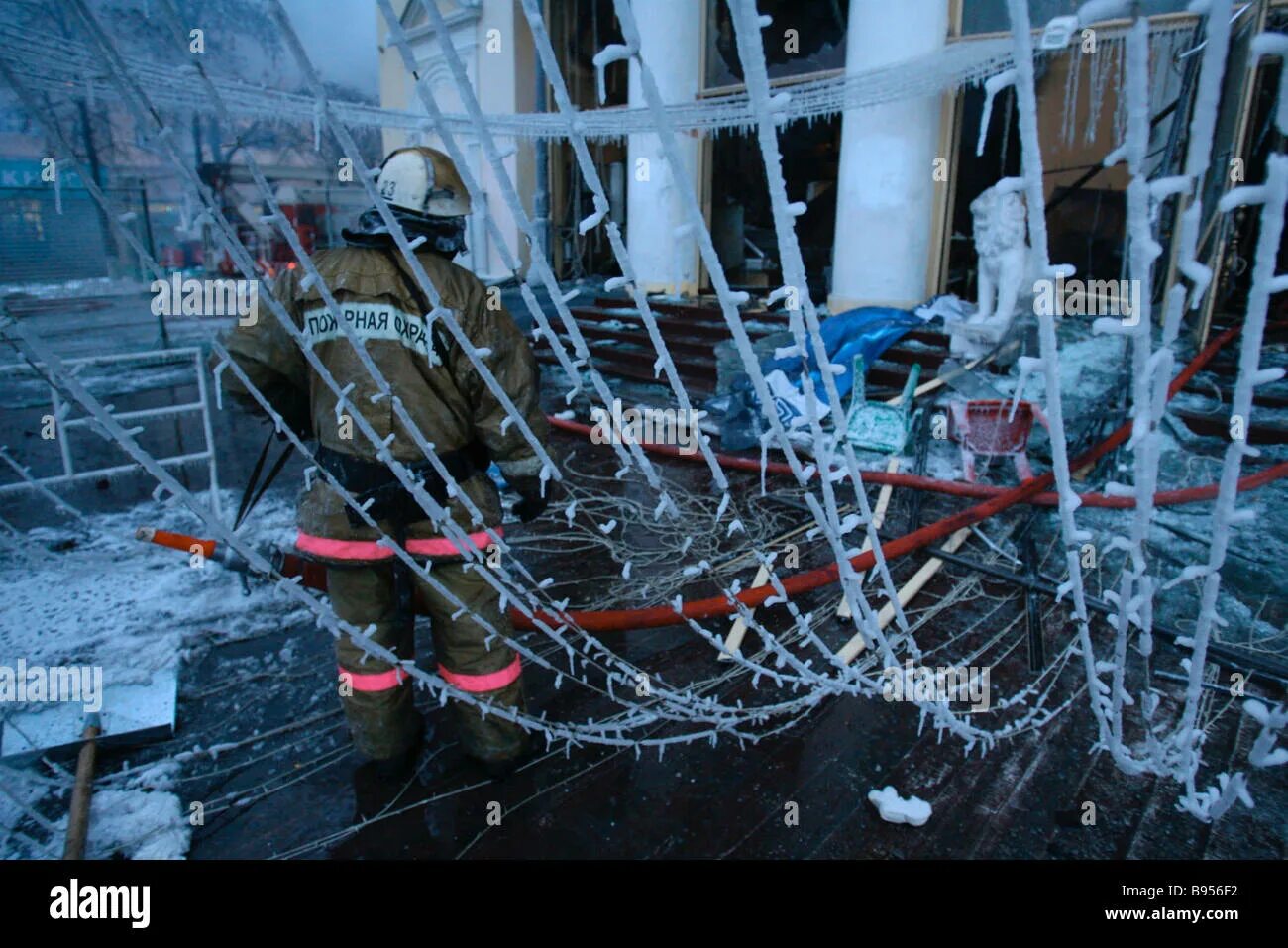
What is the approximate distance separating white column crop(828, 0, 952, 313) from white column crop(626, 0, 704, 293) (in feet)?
7.18

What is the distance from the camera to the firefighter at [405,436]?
232 centimetres

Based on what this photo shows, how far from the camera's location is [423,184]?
7.70ft

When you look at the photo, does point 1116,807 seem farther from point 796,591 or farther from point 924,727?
point 796,591

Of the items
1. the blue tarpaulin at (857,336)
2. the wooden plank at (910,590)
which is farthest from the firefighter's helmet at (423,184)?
the blue tarpaulin at (857,336)

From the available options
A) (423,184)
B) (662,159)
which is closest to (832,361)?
(662,159)

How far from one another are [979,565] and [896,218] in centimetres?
576

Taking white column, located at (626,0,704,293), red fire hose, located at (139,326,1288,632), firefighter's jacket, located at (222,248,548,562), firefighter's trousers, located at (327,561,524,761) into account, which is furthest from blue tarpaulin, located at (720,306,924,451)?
firefighter's trousers, located at (327,561,524,761)

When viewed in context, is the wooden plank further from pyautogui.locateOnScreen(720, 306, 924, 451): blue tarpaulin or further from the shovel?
the shovel

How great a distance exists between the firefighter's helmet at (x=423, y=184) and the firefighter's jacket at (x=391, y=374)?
0.16 metres

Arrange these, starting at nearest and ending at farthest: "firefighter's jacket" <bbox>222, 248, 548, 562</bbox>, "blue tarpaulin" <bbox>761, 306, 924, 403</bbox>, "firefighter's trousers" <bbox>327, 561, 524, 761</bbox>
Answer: "firefighter's jacket" <bbox>222, 248, 548, 562</bbox>, "firefighter's trousers" <bbox>327, 561, 524, 761</bbox>, "blue tarpaulin" <bbox>761, 306, 924, 403</bbox>

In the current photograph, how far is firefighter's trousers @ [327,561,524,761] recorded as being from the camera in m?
2.49

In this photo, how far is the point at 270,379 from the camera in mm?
2527

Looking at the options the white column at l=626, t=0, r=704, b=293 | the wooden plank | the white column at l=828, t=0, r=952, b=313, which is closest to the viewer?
the wooden plank

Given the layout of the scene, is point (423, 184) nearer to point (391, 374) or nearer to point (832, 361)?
point (391, 374)
